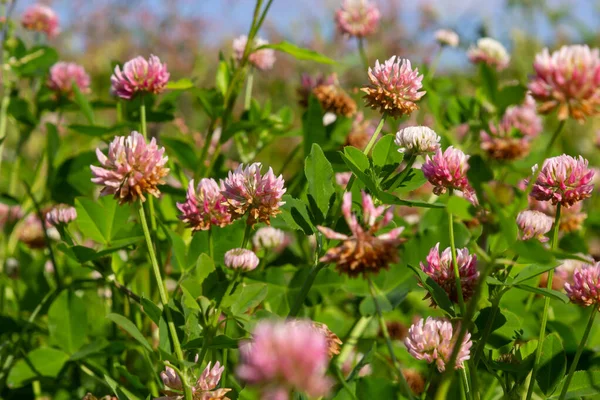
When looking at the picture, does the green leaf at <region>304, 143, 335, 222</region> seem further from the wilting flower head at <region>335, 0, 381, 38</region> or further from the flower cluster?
the wilting flower head at <region>335, 0, 381, 38</region>

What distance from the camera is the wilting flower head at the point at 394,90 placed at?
87 centimetres

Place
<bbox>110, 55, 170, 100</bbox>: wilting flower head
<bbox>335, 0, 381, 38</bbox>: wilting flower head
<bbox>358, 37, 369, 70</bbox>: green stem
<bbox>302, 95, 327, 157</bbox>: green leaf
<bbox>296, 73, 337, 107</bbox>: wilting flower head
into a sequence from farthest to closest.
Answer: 1. <bbox>335, 0, 381, 38</bbox>: wilting flower head
2. <bbox>358, 37, 369, 70</bbox>: green stem
3. <bbox>296, 73, 337, 107</bbox>: wilting flower head
4. <bbox>302, 95, 327, 157</bbox>: green leaf
5. <bbox>110, 55, 170, 100</bbox>: wilting flower head

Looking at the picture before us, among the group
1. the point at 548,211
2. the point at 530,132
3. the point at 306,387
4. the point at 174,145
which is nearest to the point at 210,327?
the point at 306,387

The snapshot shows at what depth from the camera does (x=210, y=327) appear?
775 mm

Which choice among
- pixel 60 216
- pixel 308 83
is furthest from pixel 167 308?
pixel 308 83

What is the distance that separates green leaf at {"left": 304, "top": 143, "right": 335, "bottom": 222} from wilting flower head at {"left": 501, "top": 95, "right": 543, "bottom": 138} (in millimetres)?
795

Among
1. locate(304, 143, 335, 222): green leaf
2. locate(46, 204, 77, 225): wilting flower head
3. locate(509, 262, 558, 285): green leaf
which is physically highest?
locate(304, 143, 335, 222): green leaf

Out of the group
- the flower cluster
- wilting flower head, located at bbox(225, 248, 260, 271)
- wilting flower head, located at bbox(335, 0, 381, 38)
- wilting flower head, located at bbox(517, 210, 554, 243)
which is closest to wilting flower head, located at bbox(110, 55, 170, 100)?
wilting flower head, located at bbox(225, 248, 260, 271)

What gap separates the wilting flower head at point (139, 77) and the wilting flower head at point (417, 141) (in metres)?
0.39

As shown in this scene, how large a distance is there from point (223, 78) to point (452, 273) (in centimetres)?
66

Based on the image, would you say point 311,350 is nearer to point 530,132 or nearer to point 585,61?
point 585,61

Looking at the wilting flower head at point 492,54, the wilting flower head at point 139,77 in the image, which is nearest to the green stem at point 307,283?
the wilting flower head at point 139,77

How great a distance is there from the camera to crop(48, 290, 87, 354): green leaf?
Answer: 111 cm

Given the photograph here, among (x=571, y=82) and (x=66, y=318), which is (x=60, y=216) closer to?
(x=66, y=318)
